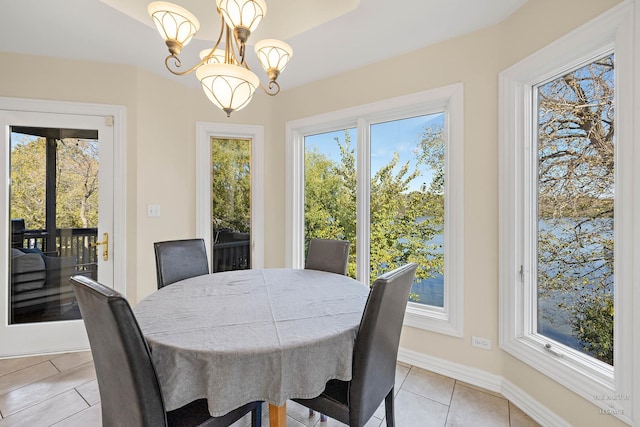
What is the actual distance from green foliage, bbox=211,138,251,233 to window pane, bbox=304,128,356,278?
67cm

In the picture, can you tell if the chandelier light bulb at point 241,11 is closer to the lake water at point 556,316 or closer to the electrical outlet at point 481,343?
the lake water at point 556,316

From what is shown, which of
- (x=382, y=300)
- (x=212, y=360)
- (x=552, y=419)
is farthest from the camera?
(x=552, y=419)

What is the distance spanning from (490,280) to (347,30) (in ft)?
6.69

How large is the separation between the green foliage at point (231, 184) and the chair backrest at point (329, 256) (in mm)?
1168

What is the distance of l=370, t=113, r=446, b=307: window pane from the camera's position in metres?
2.46

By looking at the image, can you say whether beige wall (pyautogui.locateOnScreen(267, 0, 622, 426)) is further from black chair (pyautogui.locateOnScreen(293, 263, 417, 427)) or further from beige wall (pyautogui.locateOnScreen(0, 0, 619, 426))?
black chair (pyautogui.locateOnScreen(293, 263, 417, 427))

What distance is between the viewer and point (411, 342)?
2.47 m

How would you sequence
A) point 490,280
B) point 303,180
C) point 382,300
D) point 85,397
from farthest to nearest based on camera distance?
point 303,180
point 490,280
point 85,397
point 382,300

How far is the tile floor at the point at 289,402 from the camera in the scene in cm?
177

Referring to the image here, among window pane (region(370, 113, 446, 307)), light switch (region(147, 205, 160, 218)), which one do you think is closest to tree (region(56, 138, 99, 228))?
light switch (region(147, 205, 160, 218))

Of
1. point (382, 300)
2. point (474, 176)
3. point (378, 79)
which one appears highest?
point (378, 79)

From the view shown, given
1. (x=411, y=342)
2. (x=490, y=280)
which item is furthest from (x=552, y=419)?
(x=411, y=342)

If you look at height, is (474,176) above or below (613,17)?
below

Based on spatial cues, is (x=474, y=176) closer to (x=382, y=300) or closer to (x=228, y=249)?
(x=382, y=300)
